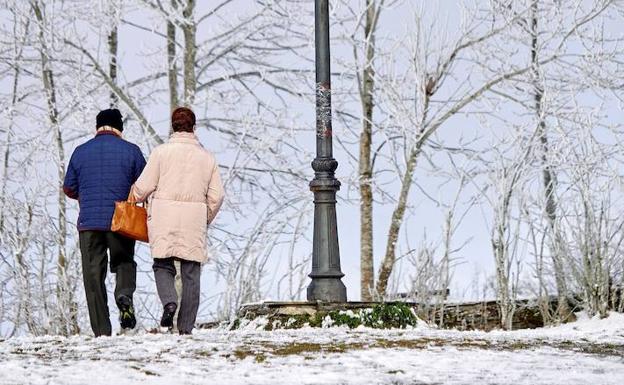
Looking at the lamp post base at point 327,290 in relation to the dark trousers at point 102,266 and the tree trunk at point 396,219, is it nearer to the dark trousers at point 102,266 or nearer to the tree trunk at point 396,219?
the dark trousers at point 102,266

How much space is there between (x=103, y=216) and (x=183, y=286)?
0.85 m

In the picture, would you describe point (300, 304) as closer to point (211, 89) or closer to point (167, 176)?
point (167, 176)

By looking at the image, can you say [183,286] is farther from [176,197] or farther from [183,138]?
[183,138]

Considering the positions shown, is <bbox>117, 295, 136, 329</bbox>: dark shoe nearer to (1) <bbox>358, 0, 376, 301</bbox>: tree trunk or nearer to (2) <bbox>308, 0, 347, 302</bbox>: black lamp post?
(2) <bbox>308, 0, 347, 302</bbox>: black lamp post

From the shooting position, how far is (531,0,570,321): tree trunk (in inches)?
474

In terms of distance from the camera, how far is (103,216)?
7.87 meters

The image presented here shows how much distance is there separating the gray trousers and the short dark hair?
108 cm

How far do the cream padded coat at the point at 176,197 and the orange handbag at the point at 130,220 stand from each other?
0.21ft

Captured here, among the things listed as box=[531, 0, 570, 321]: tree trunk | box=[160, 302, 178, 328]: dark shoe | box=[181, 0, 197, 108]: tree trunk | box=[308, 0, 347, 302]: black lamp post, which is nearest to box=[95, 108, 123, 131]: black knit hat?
box=[160, 302, 178, 328]: dark shoe

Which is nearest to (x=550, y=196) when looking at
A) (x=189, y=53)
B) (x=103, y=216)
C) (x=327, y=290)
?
(x=327, y=290)

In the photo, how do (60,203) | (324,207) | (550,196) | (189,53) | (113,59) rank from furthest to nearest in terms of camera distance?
(113,59) < (60,203) < (189,53) < (550,196) < (324,207)

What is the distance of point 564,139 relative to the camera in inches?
534

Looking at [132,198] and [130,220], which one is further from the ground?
[132,198]

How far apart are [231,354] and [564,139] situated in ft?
27.9
